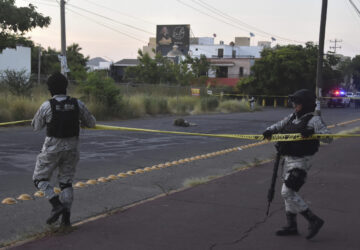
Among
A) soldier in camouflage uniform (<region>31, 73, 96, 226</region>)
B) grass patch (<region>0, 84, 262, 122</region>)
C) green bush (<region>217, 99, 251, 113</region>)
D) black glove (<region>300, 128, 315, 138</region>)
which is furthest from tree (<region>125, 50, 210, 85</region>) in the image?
black glove (<region>300, 128, 315, 138</region>)

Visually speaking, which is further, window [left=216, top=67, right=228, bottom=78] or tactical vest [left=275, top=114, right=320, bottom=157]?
window [left=216, top=67, right=228, bottom=78]

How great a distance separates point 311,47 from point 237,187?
47496 mm

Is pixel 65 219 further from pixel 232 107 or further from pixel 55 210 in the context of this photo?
pixel 232 107

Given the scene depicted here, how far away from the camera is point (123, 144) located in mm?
13852

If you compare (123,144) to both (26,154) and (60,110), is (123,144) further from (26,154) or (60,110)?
(60,110)

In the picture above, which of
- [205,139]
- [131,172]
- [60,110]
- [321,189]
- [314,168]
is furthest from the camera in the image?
[205,139]

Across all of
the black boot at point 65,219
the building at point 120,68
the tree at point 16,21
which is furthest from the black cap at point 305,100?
the building at point 120,68

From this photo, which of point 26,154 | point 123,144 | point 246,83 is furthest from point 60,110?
point 246,83

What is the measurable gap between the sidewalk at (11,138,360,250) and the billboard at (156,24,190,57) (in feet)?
239

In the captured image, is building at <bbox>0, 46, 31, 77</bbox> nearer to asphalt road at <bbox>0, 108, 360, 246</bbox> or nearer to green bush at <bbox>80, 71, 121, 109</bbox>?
green bush at <bbox>80, 71, 121, 109</bbox>

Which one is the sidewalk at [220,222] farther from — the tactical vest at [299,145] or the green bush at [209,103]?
the green bush at [209,103]

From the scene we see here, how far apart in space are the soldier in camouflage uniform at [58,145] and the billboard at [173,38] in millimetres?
75007

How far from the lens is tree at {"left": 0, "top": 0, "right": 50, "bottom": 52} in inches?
720

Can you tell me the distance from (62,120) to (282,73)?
151 feet
